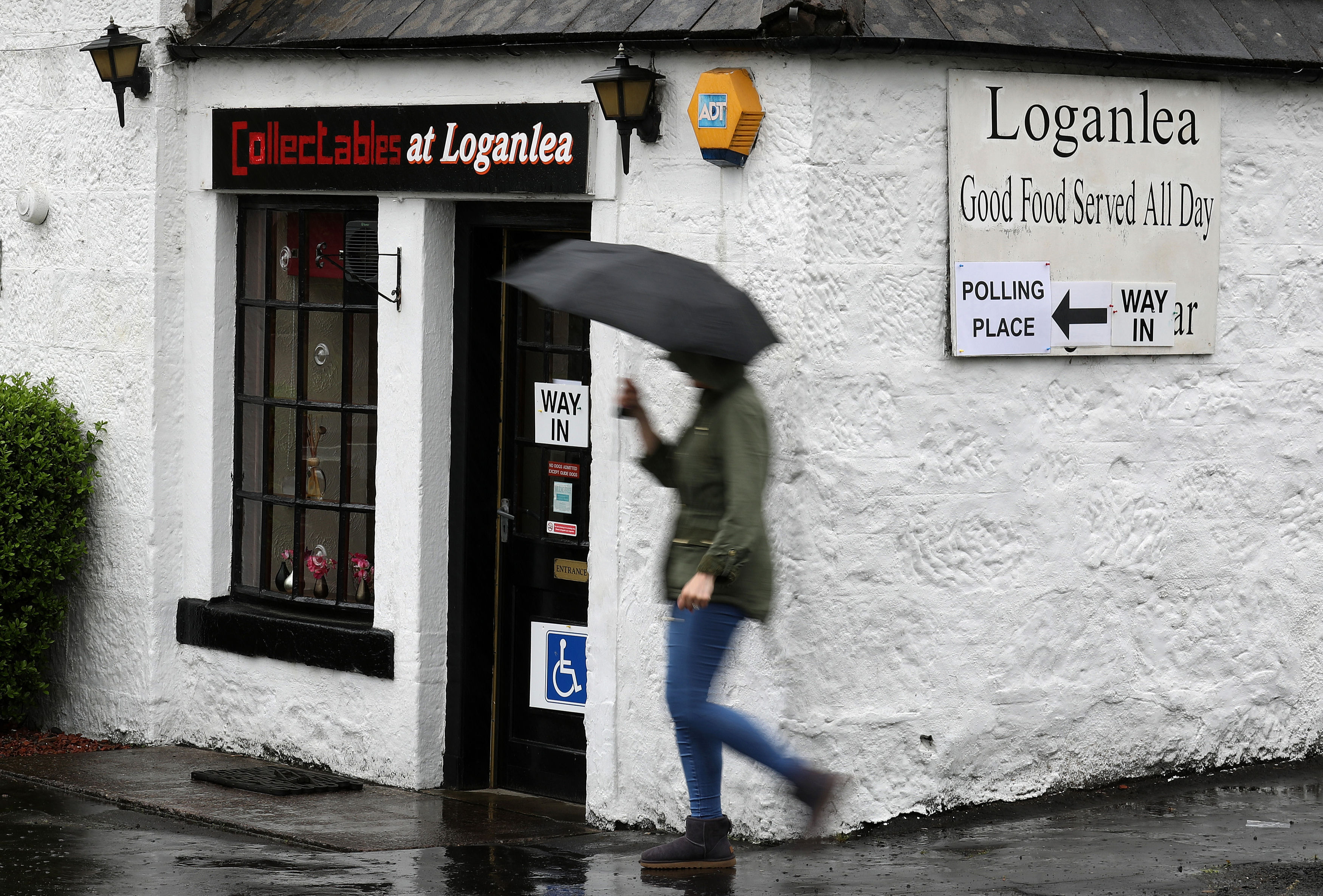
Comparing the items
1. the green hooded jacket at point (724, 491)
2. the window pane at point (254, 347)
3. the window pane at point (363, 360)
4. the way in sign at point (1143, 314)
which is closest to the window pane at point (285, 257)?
the window pane at point (254, 347)

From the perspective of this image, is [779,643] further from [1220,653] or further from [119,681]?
[119,681]

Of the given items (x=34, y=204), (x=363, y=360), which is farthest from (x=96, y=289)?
(x=363, y=360)

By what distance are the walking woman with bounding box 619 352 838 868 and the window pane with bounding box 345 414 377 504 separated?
103 inches

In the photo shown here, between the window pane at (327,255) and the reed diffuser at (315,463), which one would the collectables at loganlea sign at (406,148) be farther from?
the reed diffuser at (315,463)

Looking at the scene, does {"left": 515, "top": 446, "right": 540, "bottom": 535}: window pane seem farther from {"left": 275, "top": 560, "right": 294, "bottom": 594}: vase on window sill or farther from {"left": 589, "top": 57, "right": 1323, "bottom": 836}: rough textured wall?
{"left": 275, "top": 560, "right": 294, "bottom": 594}: vase on window sill

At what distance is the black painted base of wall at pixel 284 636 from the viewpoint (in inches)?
315

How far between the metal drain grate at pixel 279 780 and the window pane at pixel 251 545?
→ 98 cm

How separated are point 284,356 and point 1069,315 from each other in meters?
3.59

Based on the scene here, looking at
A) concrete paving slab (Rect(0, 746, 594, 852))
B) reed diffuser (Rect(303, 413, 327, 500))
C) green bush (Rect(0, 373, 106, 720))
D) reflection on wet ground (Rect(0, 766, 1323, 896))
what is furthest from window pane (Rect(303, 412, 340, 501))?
reflection on wet ground (Rect(0, 766, 1323, 896))

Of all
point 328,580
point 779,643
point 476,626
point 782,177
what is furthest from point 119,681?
point 782,177

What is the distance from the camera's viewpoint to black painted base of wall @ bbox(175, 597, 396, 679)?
799cm

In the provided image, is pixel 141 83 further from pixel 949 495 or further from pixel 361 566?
pixel 949 495

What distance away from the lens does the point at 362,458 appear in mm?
8297

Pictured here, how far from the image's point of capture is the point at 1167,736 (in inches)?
298
